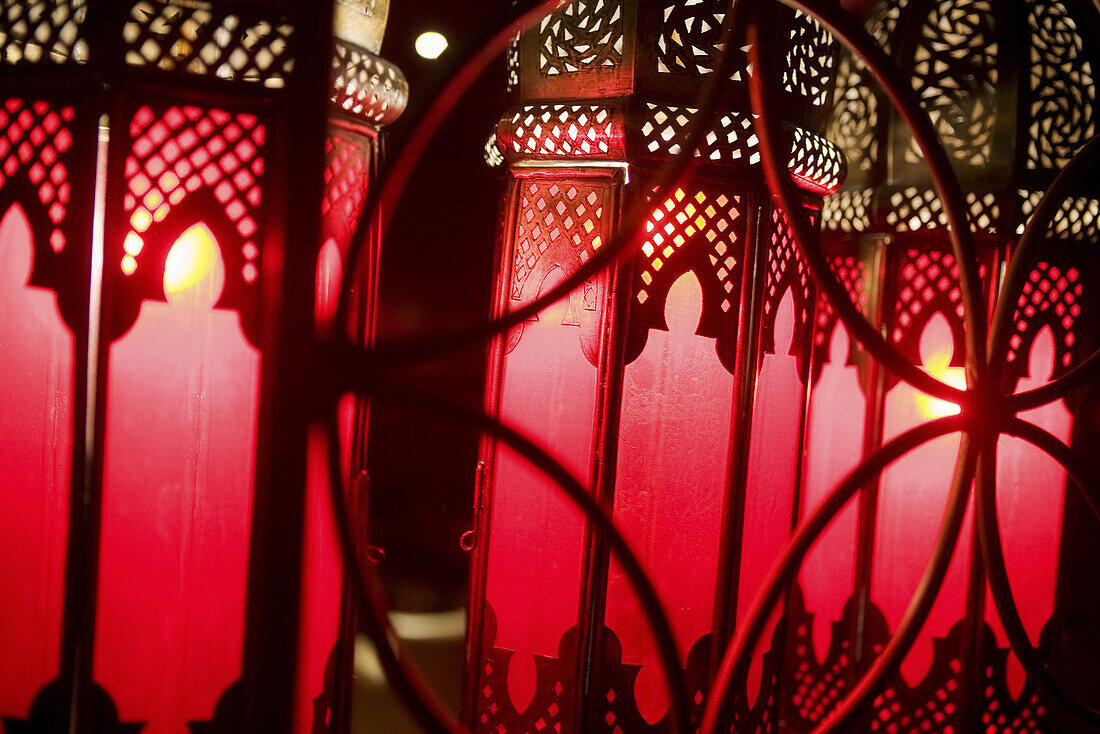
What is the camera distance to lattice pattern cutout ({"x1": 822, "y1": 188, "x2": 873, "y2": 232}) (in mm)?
1543

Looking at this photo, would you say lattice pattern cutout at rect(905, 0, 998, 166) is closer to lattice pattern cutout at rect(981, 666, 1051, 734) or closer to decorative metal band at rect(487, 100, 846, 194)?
decorative metal band at rect(487, 100, 846, 194)

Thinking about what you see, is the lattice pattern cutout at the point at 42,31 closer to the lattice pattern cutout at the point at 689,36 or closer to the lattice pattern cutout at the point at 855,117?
the lattice pattern cutout at the point at 689,36

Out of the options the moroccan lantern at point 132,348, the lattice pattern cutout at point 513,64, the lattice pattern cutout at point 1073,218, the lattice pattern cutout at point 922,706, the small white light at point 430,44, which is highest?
the small white light at point 430,44

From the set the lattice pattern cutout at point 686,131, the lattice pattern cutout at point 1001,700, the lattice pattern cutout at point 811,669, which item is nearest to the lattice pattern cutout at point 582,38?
the lattice pattern cutout at point 686,131

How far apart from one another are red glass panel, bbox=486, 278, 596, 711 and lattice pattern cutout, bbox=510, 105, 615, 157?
231 mm

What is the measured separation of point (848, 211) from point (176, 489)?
1408mm

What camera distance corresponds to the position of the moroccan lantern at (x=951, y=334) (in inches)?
55.6

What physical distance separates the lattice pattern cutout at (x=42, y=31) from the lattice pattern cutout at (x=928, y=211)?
144 cm

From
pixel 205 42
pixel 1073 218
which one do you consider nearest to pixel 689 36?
pixel 205 42

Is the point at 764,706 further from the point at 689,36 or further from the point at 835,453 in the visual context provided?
the point at 689,36

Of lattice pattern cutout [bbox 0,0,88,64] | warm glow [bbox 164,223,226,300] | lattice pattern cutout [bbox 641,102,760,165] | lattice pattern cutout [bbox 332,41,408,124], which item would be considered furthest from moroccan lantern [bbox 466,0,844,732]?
lattice pattern cutout [bbox 0,0,88,64]

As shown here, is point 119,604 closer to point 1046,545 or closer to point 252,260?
point 252,260

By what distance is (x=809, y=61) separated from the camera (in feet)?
3.94

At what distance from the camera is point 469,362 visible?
79.6 inches
